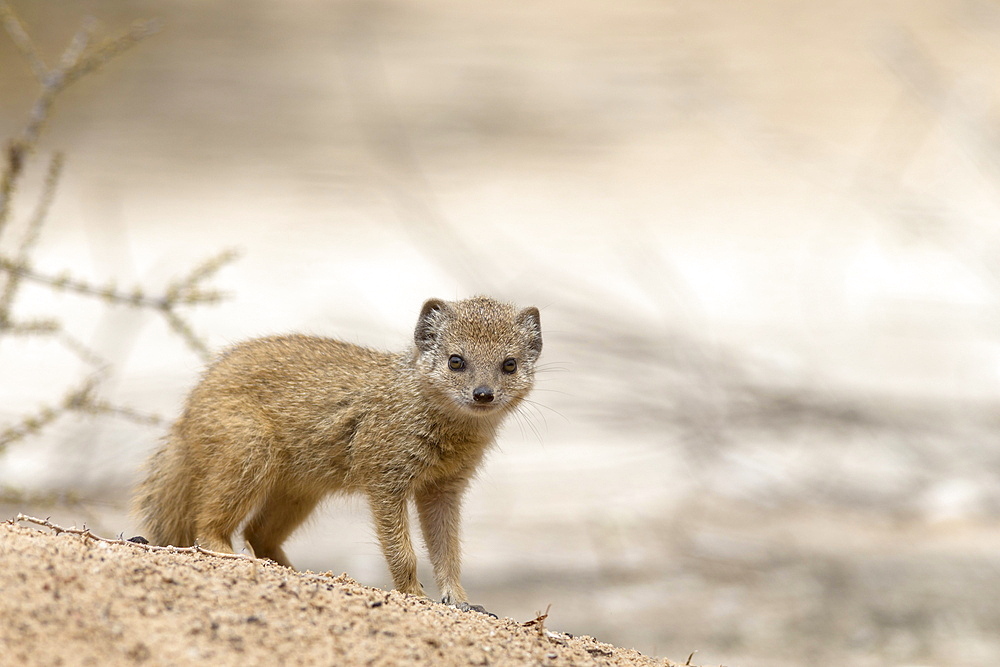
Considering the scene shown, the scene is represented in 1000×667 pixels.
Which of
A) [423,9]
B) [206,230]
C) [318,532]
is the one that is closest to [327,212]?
[206,230]

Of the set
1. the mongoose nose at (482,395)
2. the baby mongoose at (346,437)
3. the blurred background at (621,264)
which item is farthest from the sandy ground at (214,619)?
the blurred background at (621,264)

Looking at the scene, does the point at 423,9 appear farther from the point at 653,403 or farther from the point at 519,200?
the point at 653,403

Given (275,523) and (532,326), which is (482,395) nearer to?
(532,326)

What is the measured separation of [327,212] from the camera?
14.6 meters

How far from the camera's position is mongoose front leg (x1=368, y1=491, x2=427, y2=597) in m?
4.63

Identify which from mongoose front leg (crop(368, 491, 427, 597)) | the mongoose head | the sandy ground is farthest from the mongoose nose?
the sandy ground

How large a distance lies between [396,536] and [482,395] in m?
0.64

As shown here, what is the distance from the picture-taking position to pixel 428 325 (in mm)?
5102

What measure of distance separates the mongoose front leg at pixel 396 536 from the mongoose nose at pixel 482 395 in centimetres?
48

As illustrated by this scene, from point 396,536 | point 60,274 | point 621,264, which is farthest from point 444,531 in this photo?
point 621,264

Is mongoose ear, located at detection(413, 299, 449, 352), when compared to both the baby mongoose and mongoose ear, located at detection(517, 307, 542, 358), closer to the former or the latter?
the baby mongoose

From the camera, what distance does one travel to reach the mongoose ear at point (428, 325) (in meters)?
5.05

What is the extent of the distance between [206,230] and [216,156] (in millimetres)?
2046

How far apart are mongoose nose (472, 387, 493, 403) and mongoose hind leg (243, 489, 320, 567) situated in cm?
88
